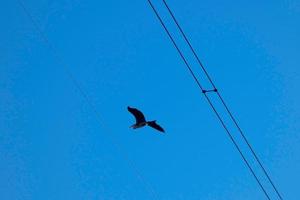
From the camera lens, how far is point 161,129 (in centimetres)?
1912

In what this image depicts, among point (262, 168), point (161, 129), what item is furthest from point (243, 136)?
point (161, 129)

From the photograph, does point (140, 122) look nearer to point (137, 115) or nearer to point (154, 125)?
point (137, 115)

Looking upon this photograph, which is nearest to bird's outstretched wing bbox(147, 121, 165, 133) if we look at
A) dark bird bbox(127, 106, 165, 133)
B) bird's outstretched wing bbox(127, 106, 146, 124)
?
dark bird bbox(127, 106, 165, 133)

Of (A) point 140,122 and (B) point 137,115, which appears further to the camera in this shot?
(A) point 140,122

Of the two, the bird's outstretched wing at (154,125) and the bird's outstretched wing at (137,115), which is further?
the bird's outstretched wing at (154,125)

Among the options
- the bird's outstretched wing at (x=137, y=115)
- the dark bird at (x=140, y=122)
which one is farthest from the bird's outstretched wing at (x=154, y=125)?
the bird's outstretched wing at (x=137, y=115)

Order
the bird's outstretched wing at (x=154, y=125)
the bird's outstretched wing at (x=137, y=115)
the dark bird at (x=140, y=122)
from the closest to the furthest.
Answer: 1. the bird's outstretched wing at (x=137, y=115)
2. the dark bird at (x=140, y=122)
3. the bird's outstretched wing at (x=154, y=125)

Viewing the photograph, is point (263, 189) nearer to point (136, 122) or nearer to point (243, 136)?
point (243, 136)

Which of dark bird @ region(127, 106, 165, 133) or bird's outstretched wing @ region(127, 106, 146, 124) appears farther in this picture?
dark bird @ region(127, 106, 165, 133)

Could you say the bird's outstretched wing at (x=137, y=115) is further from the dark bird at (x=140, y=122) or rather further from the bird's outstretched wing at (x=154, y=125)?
the bird's outstretched wing at (x=154, y=125)

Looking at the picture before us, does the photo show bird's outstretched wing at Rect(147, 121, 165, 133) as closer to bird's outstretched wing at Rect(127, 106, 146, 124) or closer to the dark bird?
the dark bird

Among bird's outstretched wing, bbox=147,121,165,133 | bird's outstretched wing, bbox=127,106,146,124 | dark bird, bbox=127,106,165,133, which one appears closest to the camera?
bird's outstretched wing, bbox=127,106,146,124

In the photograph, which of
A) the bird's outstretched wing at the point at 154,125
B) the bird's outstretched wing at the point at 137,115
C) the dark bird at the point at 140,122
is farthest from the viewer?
the bird's outstretched wing at the point at 154,125

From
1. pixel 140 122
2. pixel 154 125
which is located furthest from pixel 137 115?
pixel 154 125
